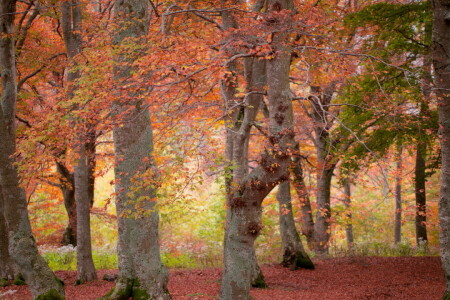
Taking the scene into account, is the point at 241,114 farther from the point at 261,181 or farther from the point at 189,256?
the point at 189,256

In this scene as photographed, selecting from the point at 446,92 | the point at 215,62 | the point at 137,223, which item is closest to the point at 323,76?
the point at 446,92

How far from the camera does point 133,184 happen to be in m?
7.07

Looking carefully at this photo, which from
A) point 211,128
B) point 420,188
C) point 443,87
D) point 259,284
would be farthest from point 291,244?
point 443,87

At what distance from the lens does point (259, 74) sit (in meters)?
10.9

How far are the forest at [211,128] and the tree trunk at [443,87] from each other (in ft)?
0.07

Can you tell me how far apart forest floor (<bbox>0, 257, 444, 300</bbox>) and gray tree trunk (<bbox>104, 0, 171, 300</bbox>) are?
166 centimetres

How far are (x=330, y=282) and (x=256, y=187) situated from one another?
5.51 meters

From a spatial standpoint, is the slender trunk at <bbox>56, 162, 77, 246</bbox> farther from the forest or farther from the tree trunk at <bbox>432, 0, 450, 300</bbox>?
the tree trunk at <bbox>432, 0, 450, 300</bbox>

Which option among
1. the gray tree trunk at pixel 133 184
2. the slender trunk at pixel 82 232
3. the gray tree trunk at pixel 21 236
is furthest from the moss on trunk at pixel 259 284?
the gray tree trunk at pixel 21 236

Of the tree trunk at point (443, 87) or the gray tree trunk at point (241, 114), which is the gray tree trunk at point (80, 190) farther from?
the tree trunk at point (443, 87)

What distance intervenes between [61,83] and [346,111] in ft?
34.1

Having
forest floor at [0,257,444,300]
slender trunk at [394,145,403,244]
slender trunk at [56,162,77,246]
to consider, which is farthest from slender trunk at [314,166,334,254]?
slender trunk at [56,162,77,246]

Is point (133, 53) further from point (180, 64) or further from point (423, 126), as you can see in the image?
point (423, 126)

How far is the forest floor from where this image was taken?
9.09 m
